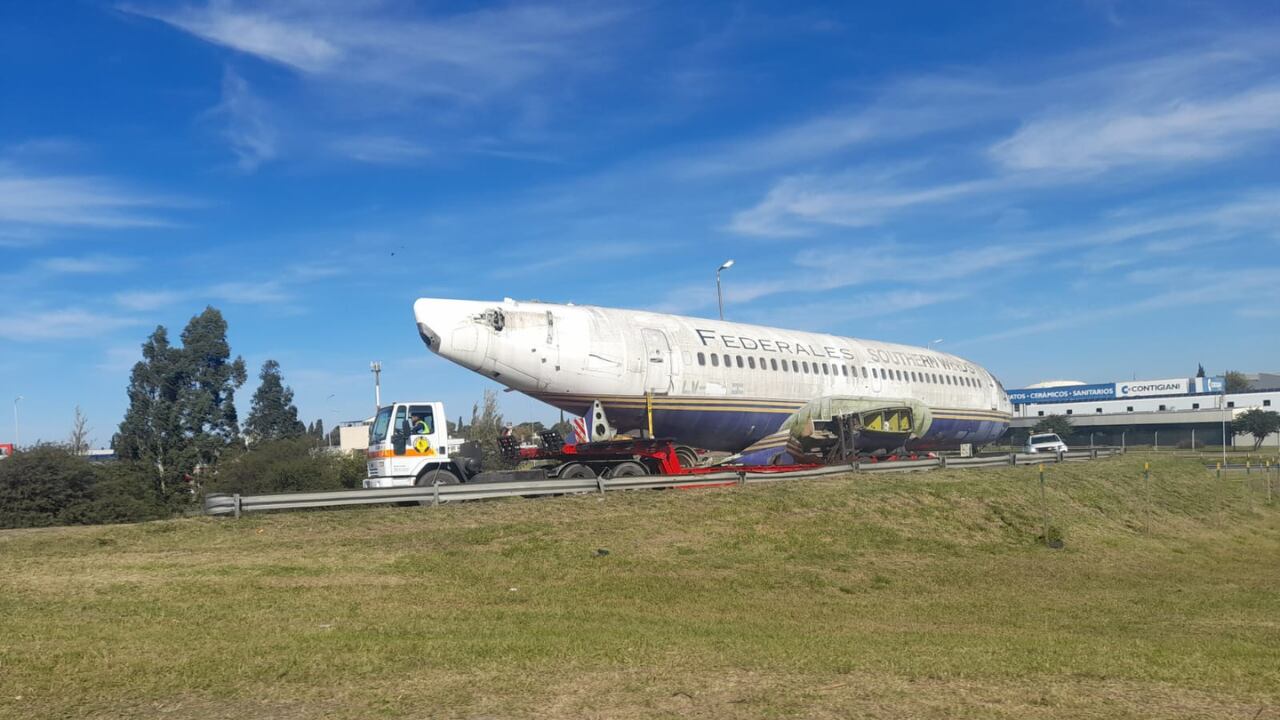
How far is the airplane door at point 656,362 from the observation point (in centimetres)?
2788

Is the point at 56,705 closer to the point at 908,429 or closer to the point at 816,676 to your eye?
the point at 816,676

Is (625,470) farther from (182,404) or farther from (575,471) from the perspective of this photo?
(182,404)

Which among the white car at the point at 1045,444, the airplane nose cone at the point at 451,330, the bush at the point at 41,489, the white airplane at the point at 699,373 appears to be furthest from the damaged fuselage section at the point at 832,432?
the bush at the point at 41,489

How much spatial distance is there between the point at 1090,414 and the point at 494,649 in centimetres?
11924

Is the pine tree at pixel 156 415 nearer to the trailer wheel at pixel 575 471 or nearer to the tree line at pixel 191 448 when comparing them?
the tree line at pixel 191 448

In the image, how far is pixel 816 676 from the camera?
999cm

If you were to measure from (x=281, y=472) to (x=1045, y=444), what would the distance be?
44315mm

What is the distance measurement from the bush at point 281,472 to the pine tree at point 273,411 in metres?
28.5

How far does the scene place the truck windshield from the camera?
979 inches

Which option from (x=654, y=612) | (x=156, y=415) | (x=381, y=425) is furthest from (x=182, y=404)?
(x=654, y=612)

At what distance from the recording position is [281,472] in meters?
56.1

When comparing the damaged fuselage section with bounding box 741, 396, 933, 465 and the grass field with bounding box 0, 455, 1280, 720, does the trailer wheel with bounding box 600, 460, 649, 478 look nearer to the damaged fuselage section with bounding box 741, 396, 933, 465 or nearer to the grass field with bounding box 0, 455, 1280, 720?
the grass field with bounding box 0, 455, 1280, 720

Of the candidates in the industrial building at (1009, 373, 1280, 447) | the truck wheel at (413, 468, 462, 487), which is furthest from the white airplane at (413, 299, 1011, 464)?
the industrial building at (1009, 373, 1280, 447)

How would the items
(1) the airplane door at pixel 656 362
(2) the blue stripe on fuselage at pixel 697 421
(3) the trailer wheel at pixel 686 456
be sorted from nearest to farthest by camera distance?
1. (2) the blue stripe on fuselage at pixel 697 421
2. (1) the airplane door at pixel 656 362
3. (3) the trailer wheel at pixel 686 456
